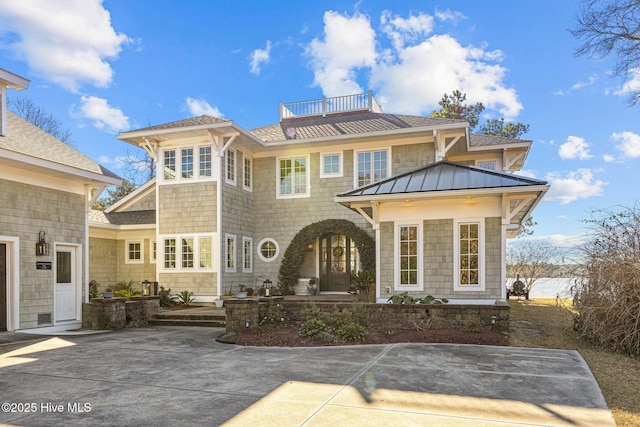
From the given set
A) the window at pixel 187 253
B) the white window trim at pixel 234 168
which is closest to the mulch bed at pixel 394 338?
the window at pixel 187 253

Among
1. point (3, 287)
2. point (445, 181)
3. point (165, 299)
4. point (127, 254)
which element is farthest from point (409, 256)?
point (127, 254)

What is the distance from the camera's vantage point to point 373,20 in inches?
645

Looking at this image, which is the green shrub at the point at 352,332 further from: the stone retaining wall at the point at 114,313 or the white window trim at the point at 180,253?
the white window trim at the point at 180,253

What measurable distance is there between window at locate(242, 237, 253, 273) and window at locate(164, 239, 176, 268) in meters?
2.25

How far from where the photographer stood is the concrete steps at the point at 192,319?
1128cm

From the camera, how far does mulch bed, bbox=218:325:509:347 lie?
816 cm

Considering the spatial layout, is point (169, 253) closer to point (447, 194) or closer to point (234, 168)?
point (234, 168)

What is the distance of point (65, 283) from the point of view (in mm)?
10922

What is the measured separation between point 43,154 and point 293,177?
775cm

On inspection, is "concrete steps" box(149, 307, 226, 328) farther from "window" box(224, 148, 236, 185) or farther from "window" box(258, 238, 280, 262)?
"window" box(224, 148, 236, 185)

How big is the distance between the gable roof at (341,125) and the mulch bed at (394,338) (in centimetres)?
683

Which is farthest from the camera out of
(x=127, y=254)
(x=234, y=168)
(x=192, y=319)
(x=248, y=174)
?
(x=127, y=254)

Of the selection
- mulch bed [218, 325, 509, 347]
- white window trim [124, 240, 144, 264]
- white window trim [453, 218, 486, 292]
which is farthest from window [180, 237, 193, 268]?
white window trim [453, 218, 486, 292]

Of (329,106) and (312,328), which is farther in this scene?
(329,106)
